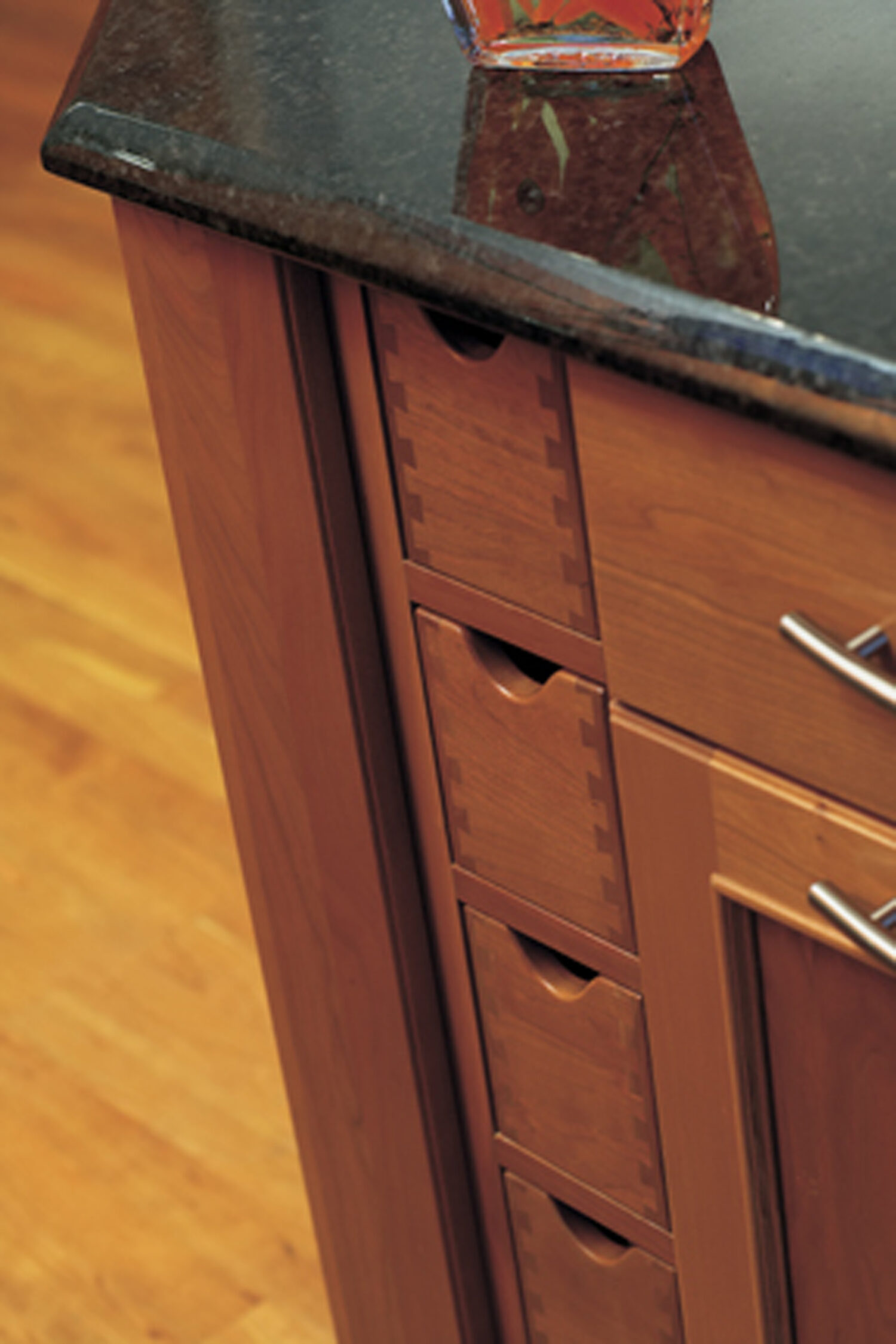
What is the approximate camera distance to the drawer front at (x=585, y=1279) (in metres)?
0.98

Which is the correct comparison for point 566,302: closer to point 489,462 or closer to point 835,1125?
point 489,462

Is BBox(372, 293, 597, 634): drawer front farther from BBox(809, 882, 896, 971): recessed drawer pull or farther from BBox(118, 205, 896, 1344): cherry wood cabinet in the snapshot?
BBox(809, 882, 896, 971): recessed drawer pull

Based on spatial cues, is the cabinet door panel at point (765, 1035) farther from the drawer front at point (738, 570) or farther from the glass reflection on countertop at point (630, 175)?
the glass reflection on countertop at point (630, 175)

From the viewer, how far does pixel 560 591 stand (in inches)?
30.9

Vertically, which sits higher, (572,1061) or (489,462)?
(489,462)

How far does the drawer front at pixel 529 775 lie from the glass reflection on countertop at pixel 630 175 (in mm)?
205

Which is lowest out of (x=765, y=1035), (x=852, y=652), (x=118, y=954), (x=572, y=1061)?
(x=118, y=954)

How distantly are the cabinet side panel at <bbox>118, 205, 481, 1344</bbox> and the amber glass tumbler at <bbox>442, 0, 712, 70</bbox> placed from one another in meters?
0.14

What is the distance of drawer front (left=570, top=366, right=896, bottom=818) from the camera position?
64 cm

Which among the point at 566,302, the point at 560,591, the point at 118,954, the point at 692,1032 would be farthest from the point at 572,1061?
the point at 118,954

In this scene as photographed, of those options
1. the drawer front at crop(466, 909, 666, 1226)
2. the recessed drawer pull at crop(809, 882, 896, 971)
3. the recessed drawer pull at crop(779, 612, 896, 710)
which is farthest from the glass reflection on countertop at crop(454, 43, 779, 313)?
the drawer front at crop(466, 909, 666, 1226)

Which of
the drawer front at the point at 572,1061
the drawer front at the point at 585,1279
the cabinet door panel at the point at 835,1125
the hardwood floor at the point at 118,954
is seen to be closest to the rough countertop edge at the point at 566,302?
the cabinet door panel at the point at 835,1125

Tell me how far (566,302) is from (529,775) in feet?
0.89

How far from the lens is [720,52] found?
0.81 metres
